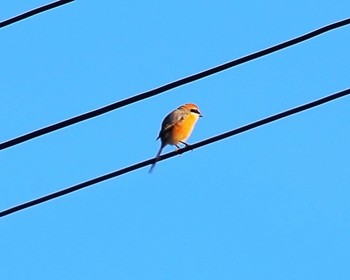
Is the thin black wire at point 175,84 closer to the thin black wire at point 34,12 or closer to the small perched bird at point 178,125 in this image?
the thin black wire at point 34,12

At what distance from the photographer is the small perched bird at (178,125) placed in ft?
43.4

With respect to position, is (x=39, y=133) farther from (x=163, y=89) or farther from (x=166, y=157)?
(x=166, y=157)

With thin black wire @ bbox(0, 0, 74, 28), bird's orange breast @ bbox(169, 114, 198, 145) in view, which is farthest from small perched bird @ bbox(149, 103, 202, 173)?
thin black wire @ bbox(0, 0, 74, 28)

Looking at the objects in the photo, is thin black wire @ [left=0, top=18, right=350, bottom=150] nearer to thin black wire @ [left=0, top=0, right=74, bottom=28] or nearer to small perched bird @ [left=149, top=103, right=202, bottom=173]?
thin black wire @ [left=0, top=0, right=74, bottom=28]

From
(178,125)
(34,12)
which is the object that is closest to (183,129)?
(178,125)

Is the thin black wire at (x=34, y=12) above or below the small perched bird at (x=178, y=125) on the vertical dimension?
below

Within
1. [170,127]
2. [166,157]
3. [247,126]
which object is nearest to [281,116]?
[247,126]

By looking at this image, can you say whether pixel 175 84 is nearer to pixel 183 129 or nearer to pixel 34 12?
pixel 34 12

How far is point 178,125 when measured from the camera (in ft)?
44.1

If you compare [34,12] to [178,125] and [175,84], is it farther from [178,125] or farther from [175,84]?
[178,125]

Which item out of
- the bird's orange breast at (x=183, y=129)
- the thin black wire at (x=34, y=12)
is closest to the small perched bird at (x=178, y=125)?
the bird's orange breast at (x=183, y=129)

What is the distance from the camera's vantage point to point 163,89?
721 centimetres

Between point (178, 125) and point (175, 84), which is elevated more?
point (178, 125)

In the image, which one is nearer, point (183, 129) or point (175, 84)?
point (175, 84)
